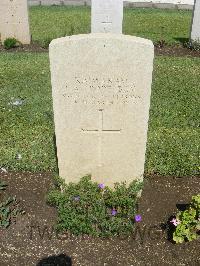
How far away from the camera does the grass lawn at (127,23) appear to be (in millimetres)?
12281

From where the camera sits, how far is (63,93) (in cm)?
366

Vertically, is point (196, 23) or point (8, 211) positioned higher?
point (196, 23)

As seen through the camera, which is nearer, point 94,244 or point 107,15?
point 94,244

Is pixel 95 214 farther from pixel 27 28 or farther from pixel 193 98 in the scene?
pixel 27 28

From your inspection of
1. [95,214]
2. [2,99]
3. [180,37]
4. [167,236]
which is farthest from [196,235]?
[180,37]

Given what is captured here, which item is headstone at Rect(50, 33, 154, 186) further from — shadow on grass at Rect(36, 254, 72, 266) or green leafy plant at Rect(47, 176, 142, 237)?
shadow on grass at Rect(36, 254, 72, 266)

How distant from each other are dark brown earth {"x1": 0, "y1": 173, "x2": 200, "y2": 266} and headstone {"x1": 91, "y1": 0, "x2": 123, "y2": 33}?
6.24m

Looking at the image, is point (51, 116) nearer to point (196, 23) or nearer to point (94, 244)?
point (94, 244)

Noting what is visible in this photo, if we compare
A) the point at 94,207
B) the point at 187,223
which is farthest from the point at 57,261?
the point at 187,223

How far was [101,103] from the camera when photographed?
3768 mm

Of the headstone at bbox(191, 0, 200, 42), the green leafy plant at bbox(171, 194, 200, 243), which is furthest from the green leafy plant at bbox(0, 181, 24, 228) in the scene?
the headstone at bbox(191, 0, 200, 42)

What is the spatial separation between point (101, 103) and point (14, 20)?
776cm

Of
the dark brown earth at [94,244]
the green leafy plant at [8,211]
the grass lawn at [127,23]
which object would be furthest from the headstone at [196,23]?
the green leafy plant at [8,211]

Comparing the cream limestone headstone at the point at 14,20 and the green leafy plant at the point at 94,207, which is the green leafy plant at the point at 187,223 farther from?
the cream limestone headstone at the point at 14,20
